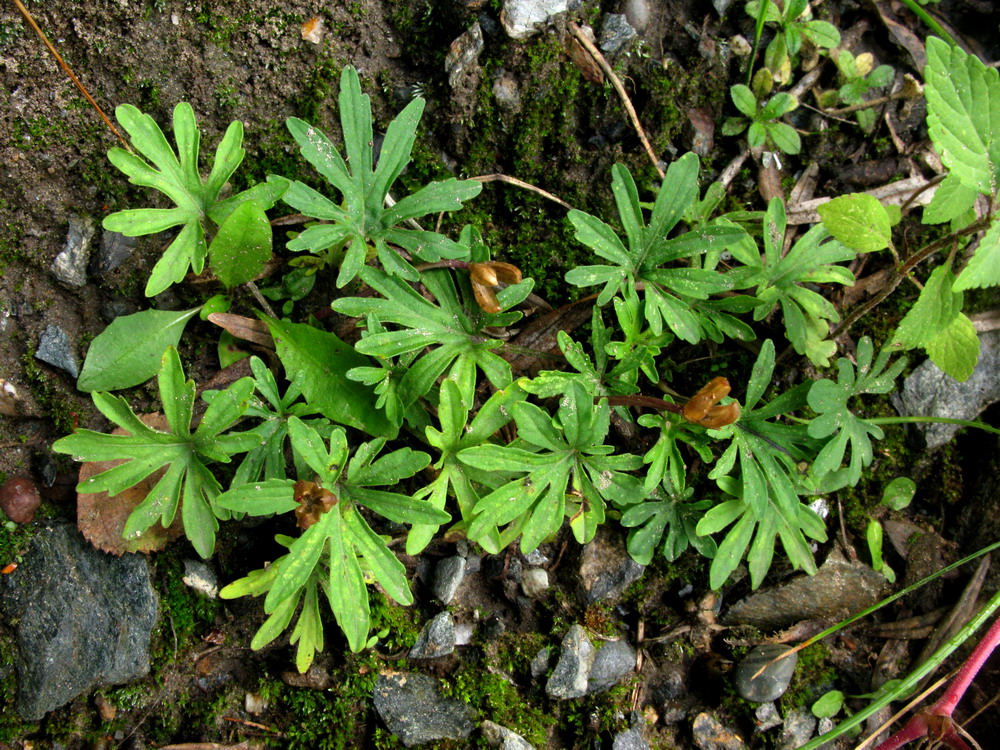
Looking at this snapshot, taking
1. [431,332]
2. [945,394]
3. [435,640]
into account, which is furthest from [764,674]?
[431,332]

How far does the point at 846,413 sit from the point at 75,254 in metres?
3.12

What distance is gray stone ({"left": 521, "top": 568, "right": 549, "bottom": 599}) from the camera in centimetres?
308

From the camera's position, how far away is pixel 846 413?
9.66ft

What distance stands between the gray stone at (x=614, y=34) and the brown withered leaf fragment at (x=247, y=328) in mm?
1874

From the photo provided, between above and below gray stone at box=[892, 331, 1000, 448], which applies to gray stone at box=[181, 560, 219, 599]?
below

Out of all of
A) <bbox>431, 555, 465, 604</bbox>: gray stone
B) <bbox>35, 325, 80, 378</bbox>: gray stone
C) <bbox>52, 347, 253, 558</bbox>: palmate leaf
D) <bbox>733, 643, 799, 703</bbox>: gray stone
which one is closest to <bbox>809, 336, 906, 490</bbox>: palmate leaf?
<bbox>733, 643, 799, 703</bbox>: gray stone

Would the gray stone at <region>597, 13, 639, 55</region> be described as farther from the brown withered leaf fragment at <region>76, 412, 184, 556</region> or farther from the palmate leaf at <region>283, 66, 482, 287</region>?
the brown withered leaf fragment at <region>76, 412, 184, 556</region>

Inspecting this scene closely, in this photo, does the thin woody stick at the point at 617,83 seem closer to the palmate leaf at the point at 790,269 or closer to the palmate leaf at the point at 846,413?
the palmate leaf at the point at 790,269

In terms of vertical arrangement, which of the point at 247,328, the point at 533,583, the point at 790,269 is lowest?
the point at 533,583

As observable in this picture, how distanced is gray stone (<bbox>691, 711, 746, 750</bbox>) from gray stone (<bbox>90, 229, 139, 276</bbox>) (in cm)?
300

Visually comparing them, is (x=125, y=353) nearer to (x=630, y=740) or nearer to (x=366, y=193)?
(x=366, y=193)

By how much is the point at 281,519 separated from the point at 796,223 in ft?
8.55

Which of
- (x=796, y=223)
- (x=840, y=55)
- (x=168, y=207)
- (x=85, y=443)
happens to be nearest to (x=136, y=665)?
(x=85, y=443)

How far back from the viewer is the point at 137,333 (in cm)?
285
